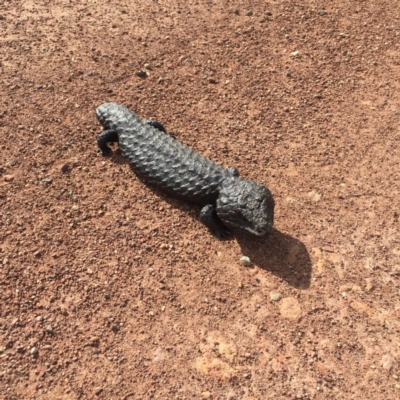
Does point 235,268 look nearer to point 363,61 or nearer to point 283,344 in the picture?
point 283,344

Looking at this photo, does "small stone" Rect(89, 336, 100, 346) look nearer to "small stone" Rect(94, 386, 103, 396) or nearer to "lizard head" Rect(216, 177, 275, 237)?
"small stone" Rect(94, 386, 103, 396)

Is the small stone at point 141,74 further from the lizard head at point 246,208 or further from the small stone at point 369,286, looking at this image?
the small stone at point 369,286

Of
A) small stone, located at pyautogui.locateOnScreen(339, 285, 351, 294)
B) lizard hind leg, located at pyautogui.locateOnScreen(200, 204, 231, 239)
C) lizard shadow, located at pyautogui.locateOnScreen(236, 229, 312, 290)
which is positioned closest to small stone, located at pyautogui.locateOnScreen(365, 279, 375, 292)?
small stone, located at pyautogui.locateOnScreen(339, 285, 351, 294)

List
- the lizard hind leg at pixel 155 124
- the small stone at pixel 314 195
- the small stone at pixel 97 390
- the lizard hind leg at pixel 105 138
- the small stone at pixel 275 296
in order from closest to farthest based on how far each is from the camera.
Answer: the small stone at pixel 97 390 → the small stone at pixel 275 296 → the small stone at pixel 314 195 → the lizard hind leg at pixel 105 138 → the lizard hind leg at pixel 155 124

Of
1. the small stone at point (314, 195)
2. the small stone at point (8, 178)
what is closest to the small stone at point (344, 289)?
the small stone at point (314, 195)

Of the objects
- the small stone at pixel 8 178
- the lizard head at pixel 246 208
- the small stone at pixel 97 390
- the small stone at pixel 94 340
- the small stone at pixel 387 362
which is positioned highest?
the lizard head at pixel 246 208

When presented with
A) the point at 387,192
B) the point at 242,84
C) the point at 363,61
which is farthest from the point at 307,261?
the point at 363,61
